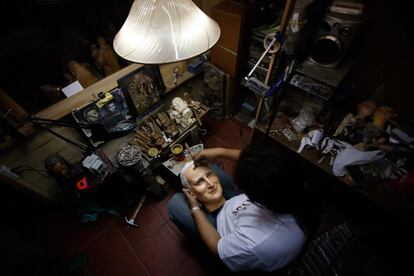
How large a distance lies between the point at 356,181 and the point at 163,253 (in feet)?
5.76

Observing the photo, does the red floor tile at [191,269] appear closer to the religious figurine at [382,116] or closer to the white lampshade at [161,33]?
the white lampshade at [161,33]

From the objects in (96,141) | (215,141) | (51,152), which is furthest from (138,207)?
(215,141)

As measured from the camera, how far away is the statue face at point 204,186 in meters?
1.39

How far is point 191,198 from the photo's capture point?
141 centimetres

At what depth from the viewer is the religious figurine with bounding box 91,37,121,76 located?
1.88m

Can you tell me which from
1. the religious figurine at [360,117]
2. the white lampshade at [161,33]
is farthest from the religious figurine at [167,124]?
the religious figurine at [360,117]

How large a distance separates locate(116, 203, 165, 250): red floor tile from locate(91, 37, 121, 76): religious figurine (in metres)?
1.48

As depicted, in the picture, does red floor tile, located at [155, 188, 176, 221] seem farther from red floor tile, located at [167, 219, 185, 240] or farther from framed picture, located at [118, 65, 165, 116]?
framed picture, located at [118, 65, 165, 116]

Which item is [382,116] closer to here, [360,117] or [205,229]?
[360,117]

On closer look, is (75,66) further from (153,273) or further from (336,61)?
(336,61)

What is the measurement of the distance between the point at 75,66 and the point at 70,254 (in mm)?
1737

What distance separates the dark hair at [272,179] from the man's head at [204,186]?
530 mm

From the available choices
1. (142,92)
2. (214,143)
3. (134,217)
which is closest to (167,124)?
(142,92)

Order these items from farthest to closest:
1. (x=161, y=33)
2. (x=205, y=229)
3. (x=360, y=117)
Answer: (x=360, y=117) → (x=205, y=229) → (x=161, y=33)
